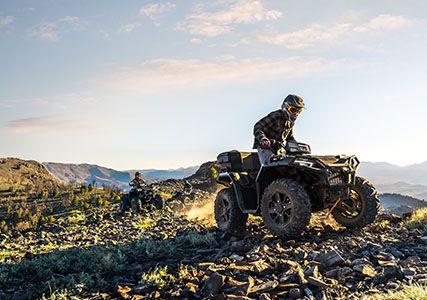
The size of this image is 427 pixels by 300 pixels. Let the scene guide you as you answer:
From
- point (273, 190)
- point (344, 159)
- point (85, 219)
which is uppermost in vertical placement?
point (344, 159)

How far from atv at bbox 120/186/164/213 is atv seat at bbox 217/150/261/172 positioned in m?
11.4

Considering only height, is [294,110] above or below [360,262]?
above

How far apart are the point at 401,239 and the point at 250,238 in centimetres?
293

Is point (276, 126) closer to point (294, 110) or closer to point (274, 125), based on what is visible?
point (274, 125)

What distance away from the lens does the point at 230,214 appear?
9.80 m

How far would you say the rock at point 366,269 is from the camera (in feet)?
18.2

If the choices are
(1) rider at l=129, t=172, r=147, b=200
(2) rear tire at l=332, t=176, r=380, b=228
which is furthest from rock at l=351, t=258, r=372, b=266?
(1) rider at l=129, t=172, r=147, b=200

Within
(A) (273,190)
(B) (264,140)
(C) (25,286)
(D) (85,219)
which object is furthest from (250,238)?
(D) (85,219)

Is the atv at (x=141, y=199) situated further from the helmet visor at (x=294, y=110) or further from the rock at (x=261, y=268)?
the rock at (x=261, y=268)

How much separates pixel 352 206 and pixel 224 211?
3.00 metres

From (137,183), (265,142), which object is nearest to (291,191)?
(265,142)

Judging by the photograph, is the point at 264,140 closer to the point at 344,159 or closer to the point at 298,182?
the point at 298,182

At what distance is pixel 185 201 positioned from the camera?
2361 centimetres

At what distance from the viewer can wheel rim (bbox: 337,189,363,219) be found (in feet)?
31.1
